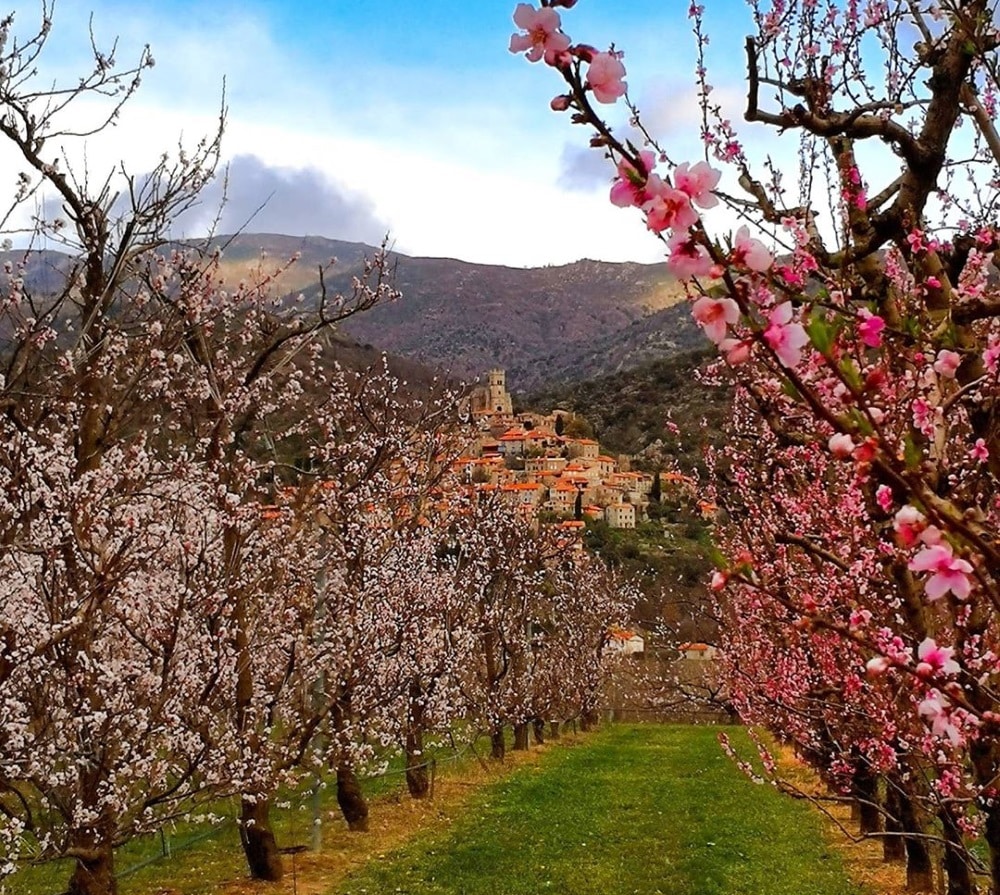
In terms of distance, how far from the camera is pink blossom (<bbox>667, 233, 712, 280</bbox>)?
1462 millimetres

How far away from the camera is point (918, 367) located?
323cm

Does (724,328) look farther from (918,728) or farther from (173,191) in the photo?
(173,191)

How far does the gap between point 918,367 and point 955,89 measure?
6.76 feet

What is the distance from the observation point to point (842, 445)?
58.6 inches

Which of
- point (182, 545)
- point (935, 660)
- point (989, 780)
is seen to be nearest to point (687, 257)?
point (935, 660)

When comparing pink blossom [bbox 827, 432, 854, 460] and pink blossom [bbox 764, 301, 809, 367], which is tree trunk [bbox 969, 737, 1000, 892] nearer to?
pink blossom [bbox 827, 432, 854, 460]

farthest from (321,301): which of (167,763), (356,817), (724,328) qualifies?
(356,817)

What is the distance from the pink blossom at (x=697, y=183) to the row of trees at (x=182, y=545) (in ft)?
13.9

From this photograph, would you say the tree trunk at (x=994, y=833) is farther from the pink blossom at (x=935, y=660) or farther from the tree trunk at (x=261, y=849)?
the tree trunk at (x=261, y=849)

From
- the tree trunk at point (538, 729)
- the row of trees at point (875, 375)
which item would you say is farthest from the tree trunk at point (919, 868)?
the tree trunk at point (538, 729)

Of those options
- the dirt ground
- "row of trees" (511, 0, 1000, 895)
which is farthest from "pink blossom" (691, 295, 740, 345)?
the dirt ground

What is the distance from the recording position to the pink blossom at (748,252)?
1.48 m

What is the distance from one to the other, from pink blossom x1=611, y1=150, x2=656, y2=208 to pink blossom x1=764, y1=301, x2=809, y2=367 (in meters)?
0.29

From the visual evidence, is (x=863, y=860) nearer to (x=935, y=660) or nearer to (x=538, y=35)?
(x=935, y=660)
